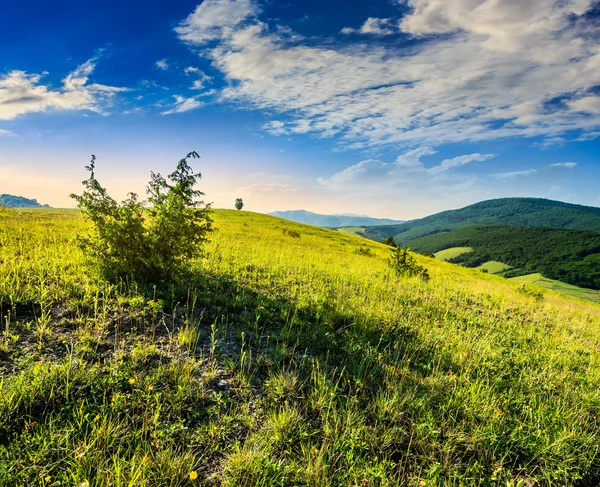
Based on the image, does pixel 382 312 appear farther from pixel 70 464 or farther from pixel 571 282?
pixel 571 282

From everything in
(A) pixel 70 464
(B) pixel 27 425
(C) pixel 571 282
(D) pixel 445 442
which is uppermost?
(B) pixel 27 425

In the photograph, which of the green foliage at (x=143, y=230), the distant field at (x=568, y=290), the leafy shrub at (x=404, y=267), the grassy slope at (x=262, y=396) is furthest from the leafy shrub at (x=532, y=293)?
the distant field at (x=568, y=290)

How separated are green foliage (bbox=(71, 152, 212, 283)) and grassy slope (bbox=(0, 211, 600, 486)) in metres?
0.78

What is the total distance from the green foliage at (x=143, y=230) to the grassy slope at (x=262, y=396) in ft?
2.56

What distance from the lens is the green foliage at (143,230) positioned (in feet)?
25.1

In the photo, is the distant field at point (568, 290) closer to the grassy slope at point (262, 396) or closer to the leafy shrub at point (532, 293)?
the leafy shrub at point (532, 293)

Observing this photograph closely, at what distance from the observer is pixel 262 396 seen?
4.60 m

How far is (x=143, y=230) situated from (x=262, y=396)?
215 inches

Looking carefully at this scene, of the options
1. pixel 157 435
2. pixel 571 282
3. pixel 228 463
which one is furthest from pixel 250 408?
pixel 571 282

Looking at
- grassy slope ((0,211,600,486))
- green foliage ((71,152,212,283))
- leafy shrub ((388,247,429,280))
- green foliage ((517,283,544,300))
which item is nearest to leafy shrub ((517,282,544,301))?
green foliage ((517,283,544,300))

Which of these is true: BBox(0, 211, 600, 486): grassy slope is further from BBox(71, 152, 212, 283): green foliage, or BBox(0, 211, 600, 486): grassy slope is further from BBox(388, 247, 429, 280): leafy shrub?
BBox(388, 247, 429, 280): leafy shrub

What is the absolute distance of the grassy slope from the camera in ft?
11.2

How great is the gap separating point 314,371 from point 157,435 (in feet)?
→ 8.38

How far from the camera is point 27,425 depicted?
340 centimetres
